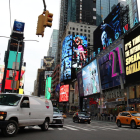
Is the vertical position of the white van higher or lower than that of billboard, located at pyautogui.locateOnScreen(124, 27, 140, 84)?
lower

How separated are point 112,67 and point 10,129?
32.9 m

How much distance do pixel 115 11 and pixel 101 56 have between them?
2263cm

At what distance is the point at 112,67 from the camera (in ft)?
128

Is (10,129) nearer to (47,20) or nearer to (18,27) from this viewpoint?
(47,20)

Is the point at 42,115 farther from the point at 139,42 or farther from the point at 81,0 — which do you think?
the point at 81,0

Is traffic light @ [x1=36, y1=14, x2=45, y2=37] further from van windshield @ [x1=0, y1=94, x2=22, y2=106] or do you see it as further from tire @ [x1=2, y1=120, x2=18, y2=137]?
tire @ [x1=2, y1=120, x2=18, y2=137]

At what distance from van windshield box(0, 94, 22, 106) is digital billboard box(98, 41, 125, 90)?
28.4 meters

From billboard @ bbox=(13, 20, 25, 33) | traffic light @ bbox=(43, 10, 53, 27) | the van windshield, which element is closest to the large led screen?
traffic light @ bbox=(43, 10, 53, 27)

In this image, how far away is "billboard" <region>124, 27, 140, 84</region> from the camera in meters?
31.0

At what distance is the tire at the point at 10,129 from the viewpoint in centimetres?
831

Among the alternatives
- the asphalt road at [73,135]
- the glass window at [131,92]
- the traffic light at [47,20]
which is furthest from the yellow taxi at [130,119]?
the glass window at [131,92]

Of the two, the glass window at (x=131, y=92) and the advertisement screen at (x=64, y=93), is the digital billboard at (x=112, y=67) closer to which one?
the glass window at (x=131, y=92)

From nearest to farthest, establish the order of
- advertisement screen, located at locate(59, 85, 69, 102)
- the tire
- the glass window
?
the tire, the glass window, advertisement screen, located at locate(59, 85, 69, 102)

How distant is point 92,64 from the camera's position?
4975cm
